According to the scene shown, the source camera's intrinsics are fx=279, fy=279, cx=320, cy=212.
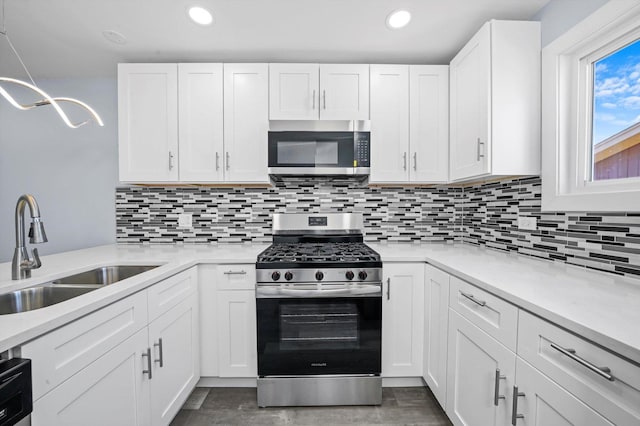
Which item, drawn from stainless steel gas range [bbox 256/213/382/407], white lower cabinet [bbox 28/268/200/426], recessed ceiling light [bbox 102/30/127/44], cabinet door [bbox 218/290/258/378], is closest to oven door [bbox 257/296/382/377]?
stainless steel gas range [bbox 256/213/382/407]

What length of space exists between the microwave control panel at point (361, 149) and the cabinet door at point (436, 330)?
2.75ft

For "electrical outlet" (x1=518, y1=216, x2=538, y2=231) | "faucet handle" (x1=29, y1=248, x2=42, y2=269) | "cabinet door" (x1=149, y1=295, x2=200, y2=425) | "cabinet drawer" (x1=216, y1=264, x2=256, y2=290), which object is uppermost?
"electrical outlet" (x1=518, y1=216, x2=538, y2=231)

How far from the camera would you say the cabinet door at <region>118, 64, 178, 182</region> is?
2.01 meters

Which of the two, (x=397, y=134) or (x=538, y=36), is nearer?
(x=538, y=36)

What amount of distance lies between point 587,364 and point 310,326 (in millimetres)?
1248

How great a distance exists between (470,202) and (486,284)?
1.33 m

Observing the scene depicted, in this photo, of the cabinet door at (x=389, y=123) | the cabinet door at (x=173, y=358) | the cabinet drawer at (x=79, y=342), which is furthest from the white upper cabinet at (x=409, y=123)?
the cabinet drawer at (x=79, y=342)

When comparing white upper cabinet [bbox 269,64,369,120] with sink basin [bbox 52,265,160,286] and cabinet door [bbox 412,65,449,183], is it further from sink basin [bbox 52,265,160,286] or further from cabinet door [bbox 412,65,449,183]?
sink basin [bbox 52,265,160,286]

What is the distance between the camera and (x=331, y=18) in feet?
5.44

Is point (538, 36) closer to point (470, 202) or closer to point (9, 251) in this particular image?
point (470, 202)

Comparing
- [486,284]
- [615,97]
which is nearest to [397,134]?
[615,97]

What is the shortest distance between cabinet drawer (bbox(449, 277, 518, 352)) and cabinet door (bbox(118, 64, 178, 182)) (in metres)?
1.98

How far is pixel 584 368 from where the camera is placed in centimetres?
74

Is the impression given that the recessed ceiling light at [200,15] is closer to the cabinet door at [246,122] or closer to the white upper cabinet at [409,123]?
the cabinet door at [246,122]
